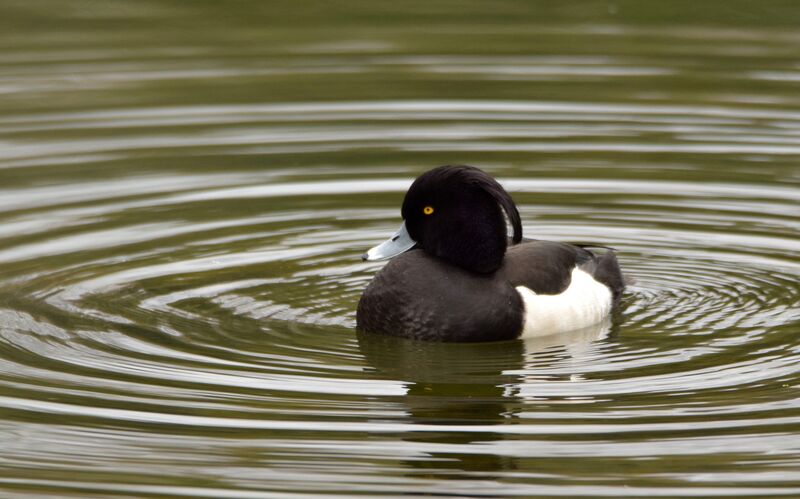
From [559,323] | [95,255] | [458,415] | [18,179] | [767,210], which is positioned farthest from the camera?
[18,179]

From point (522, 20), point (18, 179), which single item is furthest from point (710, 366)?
point (522, 20)

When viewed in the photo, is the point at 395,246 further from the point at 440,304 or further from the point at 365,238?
the point at 365,238

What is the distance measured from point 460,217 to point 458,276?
319 mm

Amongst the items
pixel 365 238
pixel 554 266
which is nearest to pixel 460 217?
pixel 554 266

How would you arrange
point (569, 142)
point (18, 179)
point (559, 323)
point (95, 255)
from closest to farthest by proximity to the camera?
1. point (559, 323)
2. point (95, 255)
3. point (18, 179)
4. point (569, 142)

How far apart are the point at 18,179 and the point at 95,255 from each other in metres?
2.27

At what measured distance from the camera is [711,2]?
58.4 ft

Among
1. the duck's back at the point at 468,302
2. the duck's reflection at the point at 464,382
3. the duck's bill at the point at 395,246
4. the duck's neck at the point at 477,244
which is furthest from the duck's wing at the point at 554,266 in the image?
the duck's bill at the point at 395,246

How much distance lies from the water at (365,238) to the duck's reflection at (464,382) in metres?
0.02

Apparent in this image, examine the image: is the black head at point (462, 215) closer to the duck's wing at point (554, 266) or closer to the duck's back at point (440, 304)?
the duck's back at point (440, 304)

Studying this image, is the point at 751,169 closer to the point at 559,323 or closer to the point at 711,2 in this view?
the point at 559,323

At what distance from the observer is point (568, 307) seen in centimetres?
883

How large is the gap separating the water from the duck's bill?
1.51ft

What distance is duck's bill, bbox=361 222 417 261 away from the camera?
8.66 m
